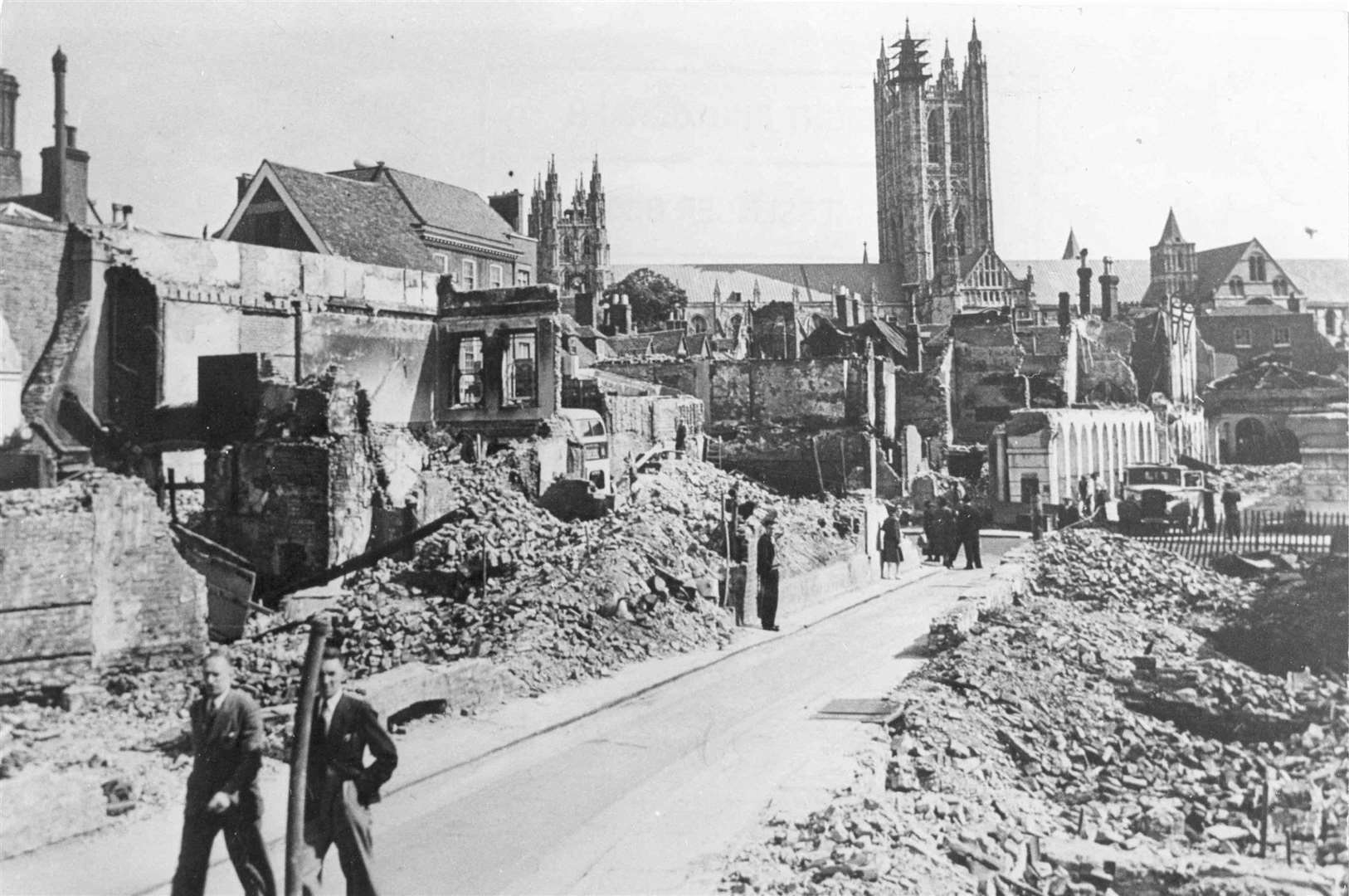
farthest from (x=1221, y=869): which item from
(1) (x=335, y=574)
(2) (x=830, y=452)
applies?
(2) (x=830, y=452)

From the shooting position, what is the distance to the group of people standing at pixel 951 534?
2358 cm

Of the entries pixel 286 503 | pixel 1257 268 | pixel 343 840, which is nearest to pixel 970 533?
pixel 286 503

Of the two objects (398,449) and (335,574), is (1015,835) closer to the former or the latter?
(335,574)

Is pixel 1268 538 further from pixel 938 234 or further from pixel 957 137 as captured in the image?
pixel 957 137

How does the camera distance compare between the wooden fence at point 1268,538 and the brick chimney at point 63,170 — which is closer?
the brick chimney at point 63,170

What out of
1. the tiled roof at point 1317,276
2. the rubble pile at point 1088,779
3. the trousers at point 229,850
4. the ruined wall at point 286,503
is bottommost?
the rubble pile at point 1088,779

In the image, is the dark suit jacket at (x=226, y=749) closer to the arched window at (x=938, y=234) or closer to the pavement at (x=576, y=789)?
the pavement at (x=576, y=789)

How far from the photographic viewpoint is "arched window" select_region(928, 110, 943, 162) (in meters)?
93.3

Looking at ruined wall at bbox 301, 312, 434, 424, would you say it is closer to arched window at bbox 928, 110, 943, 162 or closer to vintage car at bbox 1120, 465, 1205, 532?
vintage car at bbox 1120, 465, 1205, 532

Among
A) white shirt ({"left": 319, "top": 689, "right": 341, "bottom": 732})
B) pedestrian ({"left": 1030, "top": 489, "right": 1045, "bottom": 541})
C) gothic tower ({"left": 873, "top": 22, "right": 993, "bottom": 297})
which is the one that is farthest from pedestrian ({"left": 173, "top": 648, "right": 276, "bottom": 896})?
gothic tower ({"left": 873, "top": 22, "right": 993, "bottom": 297})

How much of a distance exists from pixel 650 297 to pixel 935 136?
32.9 m

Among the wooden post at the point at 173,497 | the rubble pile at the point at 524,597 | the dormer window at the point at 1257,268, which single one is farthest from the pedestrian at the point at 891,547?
the dormer window at the point at 1257,268

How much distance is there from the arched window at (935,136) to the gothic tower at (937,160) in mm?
79

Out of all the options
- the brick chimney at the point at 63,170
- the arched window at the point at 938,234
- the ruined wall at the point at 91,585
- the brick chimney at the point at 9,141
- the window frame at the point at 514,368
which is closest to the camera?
the brick chimney at the point at 9,141
